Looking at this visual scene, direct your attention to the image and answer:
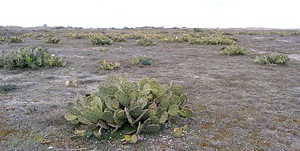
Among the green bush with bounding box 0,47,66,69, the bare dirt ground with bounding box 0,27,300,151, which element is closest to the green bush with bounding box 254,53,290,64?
the bare dirt ground with bounding box 0,27,300,151

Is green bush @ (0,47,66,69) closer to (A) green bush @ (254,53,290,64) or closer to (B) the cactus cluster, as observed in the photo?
(B) the cactus cluster

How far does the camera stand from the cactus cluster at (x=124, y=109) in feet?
10.7

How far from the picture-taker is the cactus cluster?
3.25 meters

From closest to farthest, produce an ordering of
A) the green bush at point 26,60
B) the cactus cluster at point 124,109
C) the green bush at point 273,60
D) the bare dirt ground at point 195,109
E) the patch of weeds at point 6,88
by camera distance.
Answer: the bare dirt ground at point 195,109 → the cactus cluster at point 124,109 → the patch of weeds at point 6,88 → the green bush at point 26,60 → the green bush at point 273,60

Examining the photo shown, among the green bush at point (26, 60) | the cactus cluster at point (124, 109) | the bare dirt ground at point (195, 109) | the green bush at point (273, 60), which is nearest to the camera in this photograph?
the bare dirt ground at point (195, 109)

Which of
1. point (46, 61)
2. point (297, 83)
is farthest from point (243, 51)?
point (46, 61)

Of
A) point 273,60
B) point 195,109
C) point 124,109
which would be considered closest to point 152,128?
point 124,109

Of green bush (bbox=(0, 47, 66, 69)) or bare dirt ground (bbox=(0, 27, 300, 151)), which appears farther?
green bush (bbox=(0, 47, 66, 69))

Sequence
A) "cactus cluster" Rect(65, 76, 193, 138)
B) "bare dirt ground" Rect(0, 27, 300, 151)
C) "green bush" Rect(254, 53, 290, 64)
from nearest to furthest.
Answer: "bare dirt ground" Rect(0, 27, 300, 151)
"cactus cluster" Rect(65, 76, 193, 138)
"green bush" Rect(254, 53, 290, 64)

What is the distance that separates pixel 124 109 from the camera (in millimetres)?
3344

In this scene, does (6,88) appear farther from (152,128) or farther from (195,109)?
(195,109)

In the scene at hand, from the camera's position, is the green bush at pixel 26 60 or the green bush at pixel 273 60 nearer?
the green bush at pixel 26 60

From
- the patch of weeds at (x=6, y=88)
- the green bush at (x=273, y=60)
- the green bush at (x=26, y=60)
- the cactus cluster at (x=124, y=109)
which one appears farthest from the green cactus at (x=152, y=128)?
the green bush at (x=273, y=60)

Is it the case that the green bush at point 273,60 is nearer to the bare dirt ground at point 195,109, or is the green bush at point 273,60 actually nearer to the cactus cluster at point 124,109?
the bare dirt ground at point 195,109
